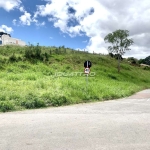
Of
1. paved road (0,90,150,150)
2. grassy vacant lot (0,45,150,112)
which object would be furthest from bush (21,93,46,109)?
paved road (0,90,150,150)

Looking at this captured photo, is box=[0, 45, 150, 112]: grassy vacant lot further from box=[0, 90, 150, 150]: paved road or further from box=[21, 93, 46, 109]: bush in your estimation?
box=[0, 90, 150, 150]: paved road

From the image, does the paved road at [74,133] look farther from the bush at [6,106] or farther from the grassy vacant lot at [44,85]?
the grassy vacant lot at [44,85]

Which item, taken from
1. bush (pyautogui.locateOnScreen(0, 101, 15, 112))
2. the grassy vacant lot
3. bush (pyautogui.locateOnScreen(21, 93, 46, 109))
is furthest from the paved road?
the grassy vacant lot

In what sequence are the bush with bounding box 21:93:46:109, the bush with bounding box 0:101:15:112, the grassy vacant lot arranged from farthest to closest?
the grassy vacant lot → the bush with bounding box 21:93:46:109 → the bush with bounding box 0:101:15:112

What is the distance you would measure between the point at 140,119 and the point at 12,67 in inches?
782

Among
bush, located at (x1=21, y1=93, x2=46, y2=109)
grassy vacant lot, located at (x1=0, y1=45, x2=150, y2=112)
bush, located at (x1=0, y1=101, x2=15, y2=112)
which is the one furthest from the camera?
grassy vacant lot, located at (x1=0, y1=45, x2=150, y2=112)

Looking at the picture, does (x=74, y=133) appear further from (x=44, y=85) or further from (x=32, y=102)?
(x=44, y=85)

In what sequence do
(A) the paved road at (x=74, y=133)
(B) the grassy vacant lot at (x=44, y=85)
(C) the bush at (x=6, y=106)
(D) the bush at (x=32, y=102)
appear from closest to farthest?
(A) the paved road at (x=74, y=133)
(C) the bush at (x=6, y=106)
(D) the bush at (x=32, y=102)
(B) the grassy vacant lot at (x=44, y=85)

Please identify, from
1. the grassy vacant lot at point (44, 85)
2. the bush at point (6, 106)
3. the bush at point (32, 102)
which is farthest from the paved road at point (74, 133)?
the grassy vacant lot at point (44, 85)

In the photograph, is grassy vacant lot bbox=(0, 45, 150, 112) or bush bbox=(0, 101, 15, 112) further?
grassy vacant lot bbox=(0, 45, 150, 112)

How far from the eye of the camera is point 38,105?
10.2 meters

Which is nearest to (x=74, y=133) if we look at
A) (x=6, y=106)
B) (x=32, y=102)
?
(x=6, y=106)

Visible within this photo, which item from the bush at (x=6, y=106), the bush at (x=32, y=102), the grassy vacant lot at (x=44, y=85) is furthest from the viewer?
the grassy vacant lot at (x=44, y=85)

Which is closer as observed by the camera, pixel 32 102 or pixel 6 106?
pixel 6 106
